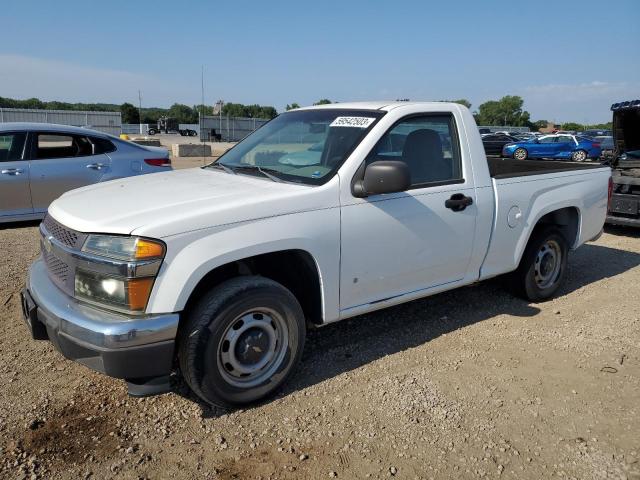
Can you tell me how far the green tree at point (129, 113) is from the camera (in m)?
94.4

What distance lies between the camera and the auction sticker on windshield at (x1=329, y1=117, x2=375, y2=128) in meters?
3.76

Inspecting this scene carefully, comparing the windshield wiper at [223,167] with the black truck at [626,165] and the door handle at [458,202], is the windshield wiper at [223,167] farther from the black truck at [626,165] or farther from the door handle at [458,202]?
the black truck at [626,165]

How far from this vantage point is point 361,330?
175 inches

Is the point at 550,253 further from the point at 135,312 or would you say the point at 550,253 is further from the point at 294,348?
the point at 135,312

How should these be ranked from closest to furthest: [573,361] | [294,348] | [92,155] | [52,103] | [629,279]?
[294,348] < [573,361] < [629,279] < [92,155] < [52,103]

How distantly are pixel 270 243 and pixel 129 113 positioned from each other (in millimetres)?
101699

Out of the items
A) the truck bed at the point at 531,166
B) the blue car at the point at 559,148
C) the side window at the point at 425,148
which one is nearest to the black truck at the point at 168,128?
the blue car at the point at 559,148

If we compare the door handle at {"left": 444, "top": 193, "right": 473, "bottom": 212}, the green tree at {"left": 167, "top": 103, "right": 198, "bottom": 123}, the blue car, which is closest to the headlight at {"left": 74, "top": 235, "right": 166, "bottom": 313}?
the door handle at {"left": 444, "top": 193, "right": 473, "bottom": 212}

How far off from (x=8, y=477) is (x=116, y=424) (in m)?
0.60

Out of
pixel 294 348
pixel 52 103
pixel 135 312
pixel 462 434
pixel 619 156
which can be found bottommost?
pixel 462 434

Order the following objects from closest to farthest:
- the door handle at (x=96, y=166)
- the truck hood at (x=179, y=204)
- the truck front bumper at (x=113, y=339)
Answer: the truck front bumper at (x=113, y=339)
the truck hood at (x=179, y=204)
the door handle at (x=96, y=166)

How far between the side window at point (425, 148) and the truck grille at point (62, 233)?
6.45 feet

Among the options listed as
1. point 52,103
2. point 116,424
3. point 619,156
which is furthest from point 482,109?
point 116,424

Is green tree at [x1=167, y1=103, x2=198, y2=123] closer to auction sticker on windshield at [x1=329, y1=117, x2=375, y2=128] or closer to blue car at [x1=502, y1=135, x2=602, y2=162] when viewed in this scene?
blue car at [x1=502, y1=135, x2=602, y2=162]
